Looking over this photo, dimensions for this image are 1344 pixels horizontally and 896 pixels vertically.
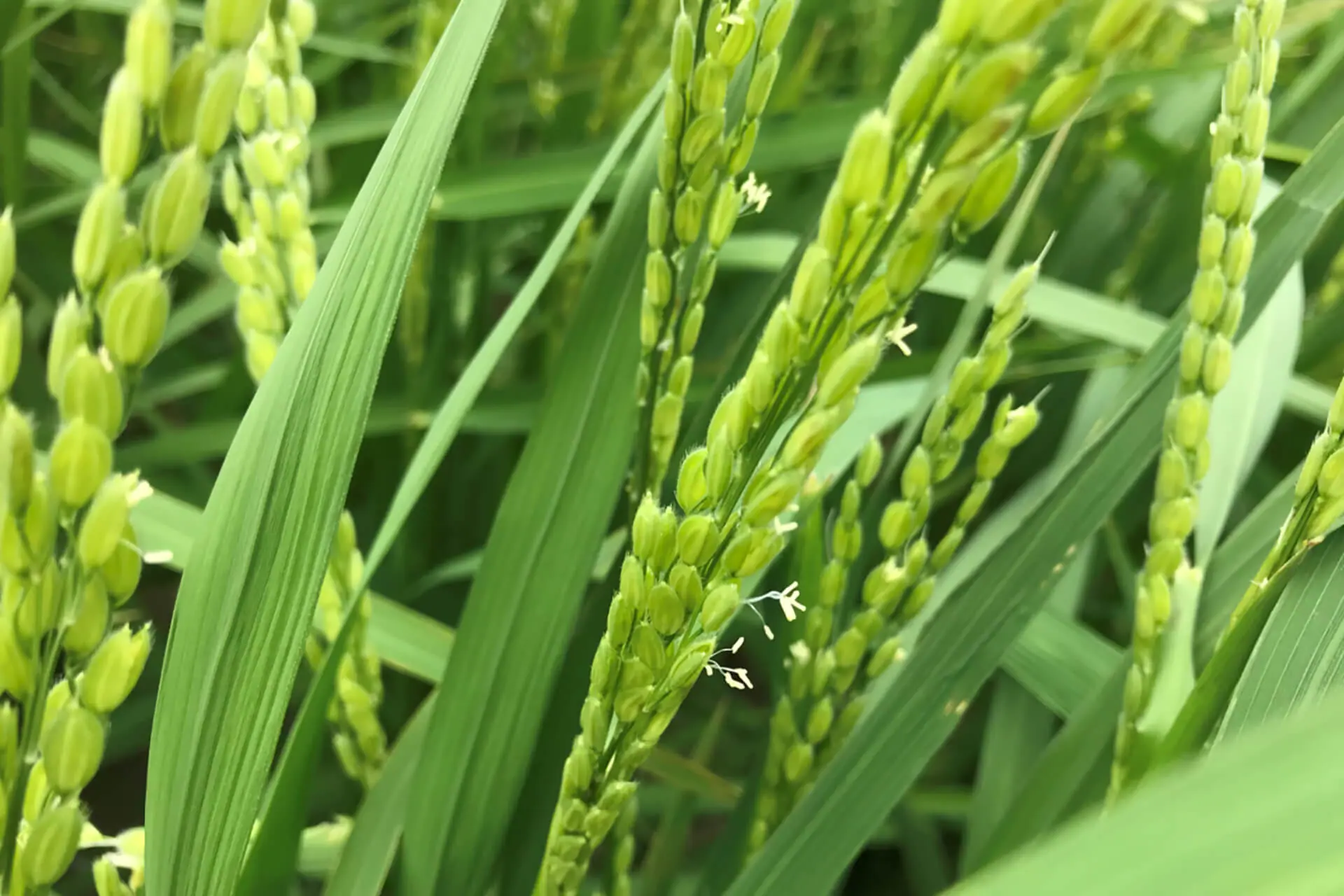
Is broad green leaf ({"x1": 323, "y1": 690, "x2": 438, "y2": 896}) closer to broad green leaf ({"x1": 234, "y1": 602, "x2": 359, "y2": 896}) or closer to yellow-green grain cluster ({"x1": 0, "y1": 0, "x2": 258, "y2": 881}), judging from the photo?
broad green leaf ({"x1": 234, "y1": 602, "x2": 359, "y2": 896})

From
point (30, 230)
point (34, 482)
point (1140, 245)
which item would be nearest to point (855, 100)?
point (1140, 245)

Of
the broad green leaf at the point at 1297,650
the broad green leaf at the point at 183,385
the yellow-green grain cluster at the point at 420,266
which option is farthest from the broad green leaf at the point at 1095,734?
the broad green leaf at the point at 183,385

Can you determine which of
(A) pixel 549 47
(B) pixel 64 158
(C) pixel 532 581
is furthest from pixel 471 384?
(B) pixel 64 158

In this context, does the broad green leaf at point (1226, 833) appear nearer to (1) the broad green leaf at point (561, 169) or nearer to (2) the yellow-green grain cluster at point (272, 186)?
(2) the yellow-green grain cluster at point (272, 186)

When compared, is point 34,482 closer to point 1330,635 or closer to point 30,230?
point 1330,635

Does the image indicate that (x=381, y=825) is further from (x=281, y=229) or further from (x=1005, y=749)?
(x=1005, y=749)

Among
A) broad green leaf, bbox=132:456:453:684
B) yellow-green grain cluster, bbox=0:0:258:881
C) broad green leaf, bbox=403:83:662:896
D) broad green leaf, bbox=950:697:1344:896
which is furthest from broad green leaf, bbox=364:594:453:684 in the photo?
broad green leaf, bbox=950:697:1344:896
